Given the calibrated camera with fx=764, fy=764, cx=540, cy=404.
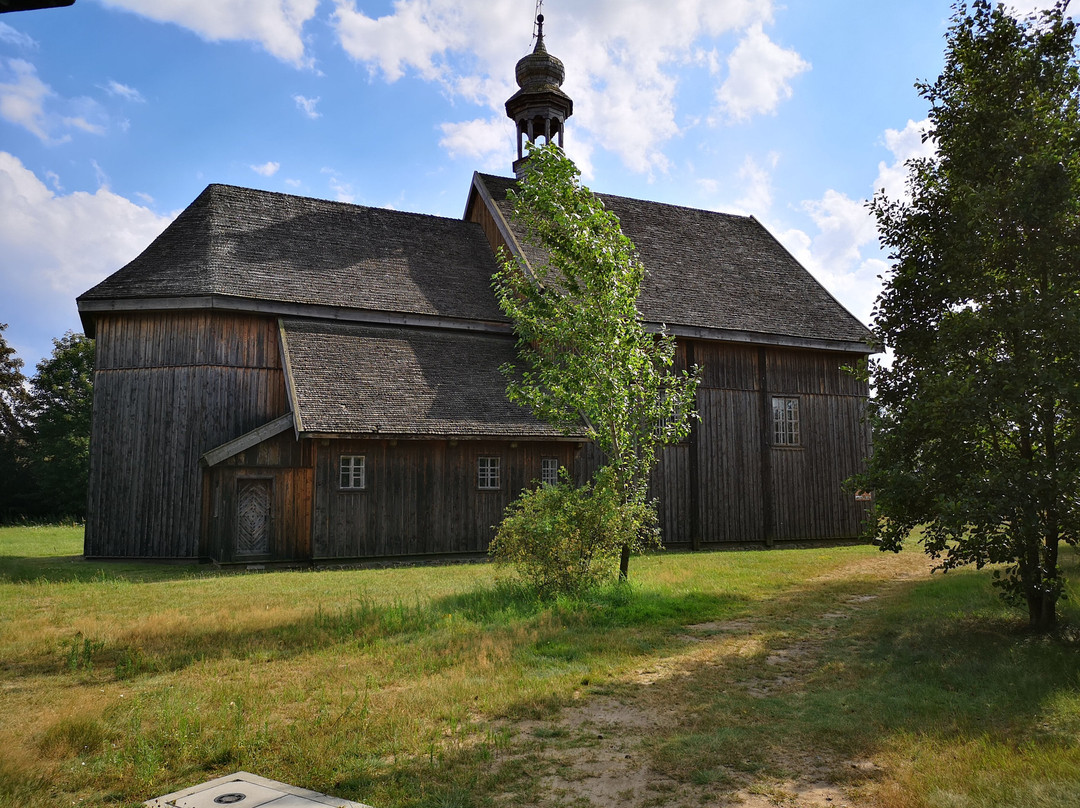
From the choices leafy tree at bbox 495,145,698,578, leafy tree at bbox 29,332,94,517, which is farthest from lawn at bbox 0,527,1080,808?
leafy tree at bbox 29,332,94,517

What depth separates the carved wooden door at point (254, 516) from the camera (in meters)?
16.9

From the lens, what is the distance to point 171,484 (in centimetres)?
1780

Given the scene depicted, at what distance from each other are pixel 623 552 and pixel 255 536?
350 inches

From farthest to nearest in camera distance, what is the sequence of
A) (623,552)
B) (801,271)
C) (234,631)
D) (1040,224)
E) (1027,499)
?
(801,271)
(623,552)
(234,631)
(1040,224)
(1027,499)

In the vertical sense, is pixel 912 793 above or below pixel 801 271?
below

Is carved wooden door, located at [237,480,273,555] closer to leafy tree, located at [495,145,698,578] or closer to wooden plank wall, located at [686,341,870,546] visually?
leafy tree, located at [495,145,698,578]

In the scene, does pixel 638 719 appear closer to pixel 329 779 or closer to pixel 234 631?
pixel 329 779

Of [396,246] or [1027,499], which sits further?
[396,246]

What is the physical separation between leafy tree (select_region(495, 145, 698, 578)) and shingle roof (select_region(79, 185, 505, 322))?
8315 mm

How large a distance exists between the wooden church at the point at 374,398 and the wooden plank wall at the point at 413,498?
1.8 inches

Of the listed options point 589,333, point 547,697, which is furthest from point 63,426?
point 547,697

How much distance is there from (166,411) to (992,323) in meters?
17.0

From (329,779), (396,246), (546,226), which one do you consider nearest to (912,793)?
(329,779)

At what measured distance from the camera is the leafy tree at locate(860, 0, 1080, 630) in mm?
7980
